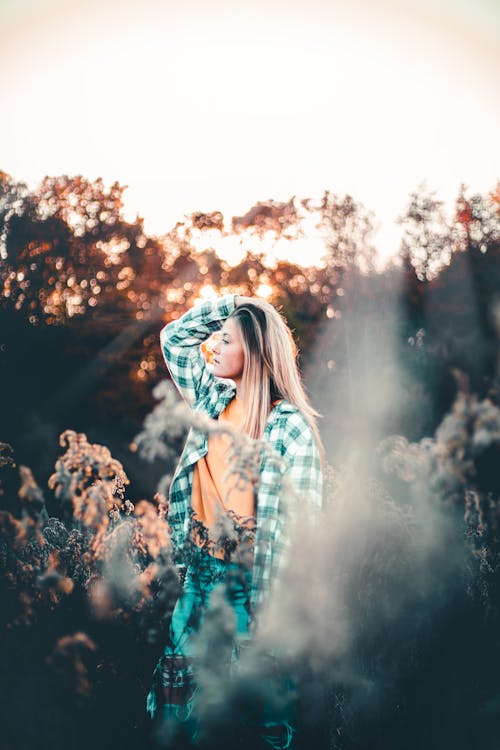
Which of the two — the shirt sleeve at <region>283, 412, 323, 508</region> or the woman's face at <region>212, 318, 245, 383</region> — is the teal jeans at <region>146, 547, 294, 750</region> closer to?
the shirt sleeve at <region>283, 412, 323, 508</region>

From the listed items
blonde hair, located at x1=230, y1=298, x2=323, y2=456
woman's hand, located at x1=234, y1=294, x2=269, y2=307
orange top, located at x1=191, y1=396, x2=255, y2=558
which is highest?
woman's hand, located at x1=234, y1=294, x2=269, y2=307

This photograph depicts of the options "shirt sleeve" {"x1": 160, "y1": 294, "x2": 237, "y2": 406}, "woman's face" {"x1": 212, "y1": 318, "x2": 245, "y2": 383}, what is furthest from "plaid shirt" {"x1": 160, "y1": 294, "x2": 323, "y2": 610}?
"woman's face" {"x1": 212, "y1": 318, "x2": 245, "y2": 383}

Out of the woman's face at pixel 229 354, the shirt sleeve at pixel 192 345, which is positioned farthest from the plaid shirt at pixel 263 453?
the woman's face at pixel 229 354

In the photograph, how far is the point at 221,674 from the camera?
6.98 feet

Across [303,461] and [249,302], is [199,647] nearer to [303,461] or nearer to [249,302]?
[303,461]

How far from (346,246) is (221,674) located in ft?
22.6

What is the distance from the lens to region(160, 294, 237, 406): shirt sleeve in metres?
2.89

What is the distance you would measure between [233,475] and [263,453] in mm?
329

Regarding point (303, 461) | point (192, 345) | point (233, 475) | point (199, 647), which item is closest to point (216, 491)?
point (233, 475)

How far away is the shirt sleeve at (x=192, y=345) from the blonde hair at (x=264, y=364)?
17 cm

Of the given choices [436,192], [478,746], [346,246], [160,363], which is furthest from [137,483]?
[478,746]

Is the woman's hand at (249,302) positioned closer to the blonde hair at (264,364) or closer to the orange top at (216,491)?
the blonde hair at (264,364)

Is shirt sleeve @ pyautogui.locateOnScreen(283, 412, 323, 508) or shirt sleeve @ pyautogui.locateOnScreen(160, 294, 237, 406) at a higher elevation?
shirt sleeve @ pyautogui.locateOnScreen(160, 294, 237, 406)

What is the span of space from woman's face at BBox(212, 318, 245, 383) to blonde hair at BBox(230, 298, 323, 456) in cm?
3
